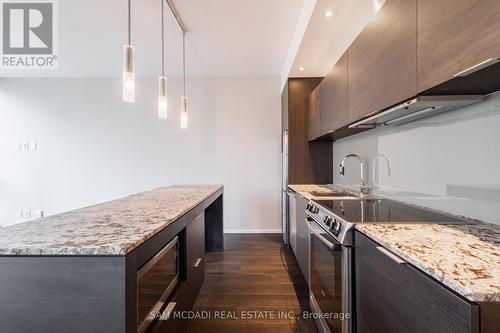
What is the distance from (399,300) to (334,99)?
5.76 feet

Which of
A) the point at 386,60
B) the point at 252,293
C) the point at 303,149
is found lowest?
the point at 252,293

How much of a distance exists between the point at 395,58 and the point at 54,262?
5.50ft

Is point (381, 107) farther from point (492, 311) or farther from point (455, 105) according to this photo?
point (492, 311)

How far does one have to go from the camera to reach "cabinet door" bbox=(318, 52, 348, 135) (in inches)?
78.2

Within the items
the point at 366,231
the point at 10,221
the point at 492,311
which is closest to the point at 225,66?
the point at 366,231

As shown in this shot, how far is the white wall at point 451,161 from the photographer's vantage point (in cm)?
109

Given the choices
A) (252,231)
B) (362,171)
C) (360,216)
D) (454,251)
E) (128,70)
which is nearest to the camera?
(454,251)

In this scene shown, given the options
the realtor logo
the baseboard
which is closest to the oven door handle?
the baseboard

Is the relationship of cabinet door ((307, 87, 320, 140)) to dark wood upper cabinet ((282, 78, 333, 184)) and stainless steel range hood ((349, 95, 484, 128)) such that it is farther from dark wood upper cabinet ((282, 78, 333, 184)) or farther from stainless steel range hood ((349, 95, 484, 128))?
stainless steel range hood ((349, 95, 484, 128))

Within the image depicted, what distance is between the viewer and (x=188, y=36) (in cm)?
281

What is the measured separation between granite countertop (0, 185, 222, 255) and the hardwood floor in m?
0.96

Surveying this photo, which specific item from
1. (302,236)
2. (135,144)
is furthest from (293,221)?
(135,144)

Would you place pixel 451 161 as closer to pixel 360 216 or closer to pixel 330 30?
pixel 360 216

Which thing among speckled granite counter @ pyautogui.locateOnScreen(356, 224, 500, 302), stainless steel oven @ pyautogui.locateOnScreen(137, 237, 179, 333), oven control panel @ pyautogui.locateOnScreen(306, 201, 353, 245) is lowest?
stainless steel oven @ pyautogui.locateOnScreen(137, 237, 179, 333)
